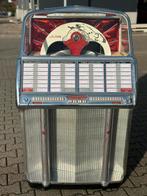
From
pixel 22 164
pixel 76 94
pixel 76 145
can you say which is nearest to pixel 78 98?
pixel 76 94

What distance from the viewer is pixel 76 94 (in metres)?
3.44

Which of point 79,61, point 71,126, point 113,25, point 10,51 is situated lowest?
point 10,51

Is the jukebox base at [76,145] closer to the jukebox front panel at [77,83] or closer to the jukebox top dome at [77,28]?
the jukebox front panel at [77,83]

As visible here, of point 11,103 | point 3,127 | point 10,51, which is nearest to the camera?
point 3,127

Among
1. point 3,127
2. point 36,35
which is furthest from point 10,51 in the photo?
point 36,35

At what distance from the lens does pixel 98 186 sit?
12.9 feet

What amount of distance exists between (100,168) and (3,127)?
241 centimetres

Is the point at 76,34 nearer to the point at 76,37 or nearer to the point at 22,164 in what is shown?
the point at 76,37

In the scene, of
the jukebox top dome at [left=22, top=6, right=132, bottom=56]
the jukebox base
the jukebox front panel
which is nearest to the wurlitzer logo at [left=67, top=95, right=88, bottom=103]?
the jukebox front panel

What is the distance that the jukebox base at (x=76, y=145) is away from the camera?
11.7ft

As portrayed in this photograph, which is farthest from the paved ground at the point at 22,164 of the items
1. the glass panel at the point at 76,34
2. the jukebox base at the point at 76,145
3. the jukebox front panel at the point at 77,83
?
the glass panel at the point at 76,34

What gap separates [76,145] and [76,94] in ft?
1.78

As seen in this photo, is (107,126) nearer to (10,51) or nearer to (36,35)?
(36,35)

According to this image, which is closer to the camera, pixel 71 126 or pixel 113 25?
pixel 71 126
